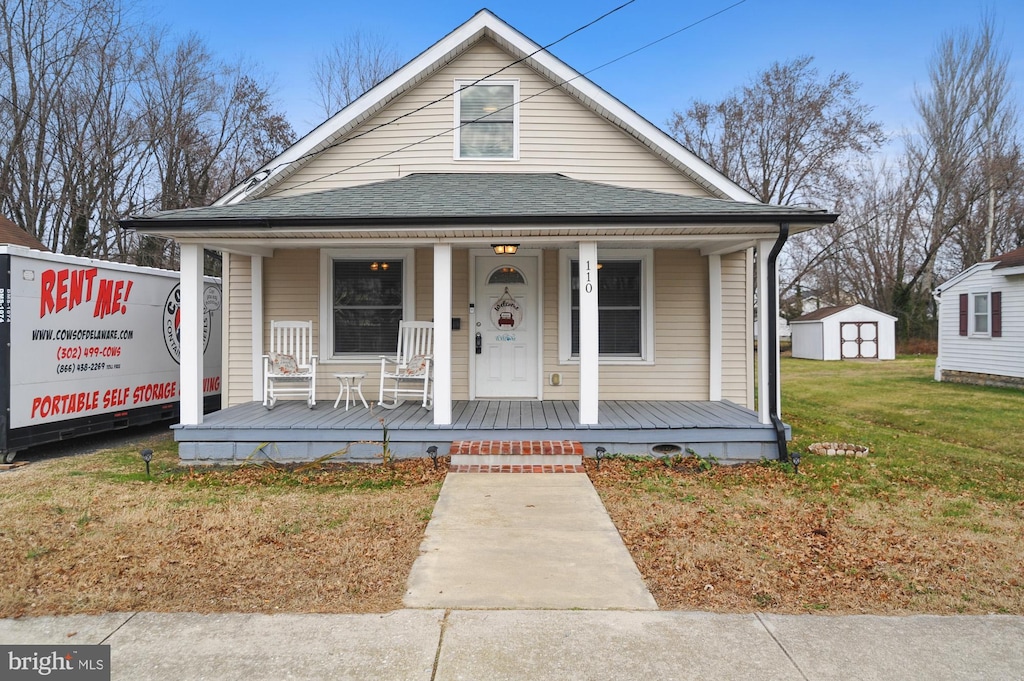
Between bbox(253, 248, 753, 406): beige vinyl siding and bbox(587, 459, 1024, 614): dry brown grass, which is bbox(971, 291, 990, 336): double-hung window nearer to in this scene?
bbox(253, 248, 753, 406): beige vinyl siding

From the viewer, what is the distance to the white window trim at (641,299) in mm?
8445

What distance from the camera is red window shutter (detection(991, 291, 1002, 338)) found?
13992 mm

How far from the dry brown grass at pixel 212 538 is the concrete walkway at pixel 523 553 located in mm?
200

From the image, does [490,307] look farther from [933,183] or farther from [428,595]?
[933,183]

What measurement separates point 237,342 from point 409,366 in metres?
2.60

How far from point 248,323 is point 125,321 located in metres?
1.49

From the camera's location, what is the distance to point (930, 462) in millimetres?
6875

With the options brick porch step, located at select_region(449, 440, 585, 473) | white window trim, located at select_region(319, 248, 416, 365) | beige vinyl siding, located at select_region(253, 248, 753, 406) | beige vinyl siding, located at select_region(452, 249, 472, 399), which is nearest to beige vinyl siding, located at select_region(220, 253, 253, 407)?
beige vinyl siding, located at select_region(253, 248, 753, 406)

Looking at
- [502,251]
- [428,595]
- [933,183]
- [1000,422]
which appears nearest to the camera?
[428,595]

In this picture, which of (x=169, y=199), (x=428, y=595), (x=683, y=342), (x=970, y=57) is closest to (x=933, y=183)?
(x=970, y=57)

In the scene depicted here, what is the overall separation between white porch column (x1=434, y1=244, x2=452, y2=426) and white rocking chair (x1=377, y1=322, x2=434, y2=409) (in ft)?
3.06

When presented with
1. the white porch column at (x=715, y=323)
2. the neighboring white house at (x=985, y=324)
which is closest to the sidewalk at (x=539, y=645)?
the white porch column at (x=715, y=323)

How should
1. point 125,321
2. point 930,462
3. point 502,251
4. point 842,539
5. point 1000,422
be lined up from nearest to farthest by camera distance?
point 842,539 → point 930,462 → point 502,251 → point 125,321 → point 1000,422

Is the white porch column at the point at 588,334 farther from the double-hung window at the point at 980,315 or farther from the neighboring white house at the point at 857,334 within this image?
the neighboring white house at the point at 857,334
